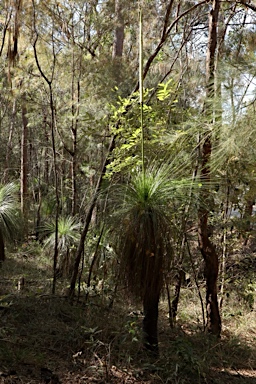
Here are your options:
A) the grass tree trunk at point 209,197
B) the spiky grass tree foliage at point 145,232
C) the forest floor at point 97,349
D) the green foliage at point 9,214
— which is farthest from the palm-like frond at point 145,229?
the green foliage at point 9,214

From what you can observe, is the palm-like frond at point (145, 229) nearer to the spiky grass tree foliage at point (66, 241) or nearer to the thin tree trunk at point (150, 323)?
the thin tree trunk at point (150, 323)

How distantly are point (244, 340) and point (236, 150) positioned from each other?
238 centimetres

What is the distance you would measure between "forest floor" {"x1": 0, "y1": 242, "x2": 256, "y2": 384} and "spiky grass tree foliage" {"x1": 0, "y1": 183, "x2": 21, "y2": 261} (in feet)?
6.28

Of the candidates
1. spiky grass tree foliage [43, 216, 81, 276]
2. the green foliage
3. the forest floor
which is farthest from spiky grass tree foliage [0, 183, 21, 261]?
the forest floor

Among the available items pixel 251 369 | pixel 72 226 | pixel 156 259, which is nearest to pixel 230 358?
pixel 251 369

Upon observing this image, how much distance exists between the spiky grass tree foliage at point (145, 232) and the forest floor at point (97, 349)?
16.2 inches

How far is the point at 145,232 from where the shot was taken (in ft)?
8.24

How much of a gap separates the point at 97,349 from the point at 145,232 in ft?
3.44

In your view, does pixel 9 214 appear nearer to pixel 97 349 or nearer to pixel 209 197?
pixel 97 349

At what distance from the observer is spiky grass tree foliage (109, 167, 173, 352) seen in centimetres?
251

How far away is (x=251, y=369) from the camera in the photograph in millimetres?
3375

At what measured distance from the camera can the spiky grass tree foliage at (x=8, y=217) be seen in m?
6.08

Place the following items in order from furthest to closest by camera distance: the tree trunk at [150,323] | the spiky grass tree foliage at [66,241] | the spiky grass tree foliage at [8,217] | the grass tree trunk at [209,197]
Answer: the spiky grass tree foliage at [8,217] → the spiky grass tree foliage at [66,241] → the grass tree trunk at [209,197] → the tree trunk at [150,323]

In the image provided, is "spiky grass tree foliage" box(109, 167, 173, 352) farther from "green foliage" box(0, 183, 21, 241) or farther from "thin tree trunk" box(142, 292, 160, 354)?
"green foliage" box(0, 183, 21, 241)
